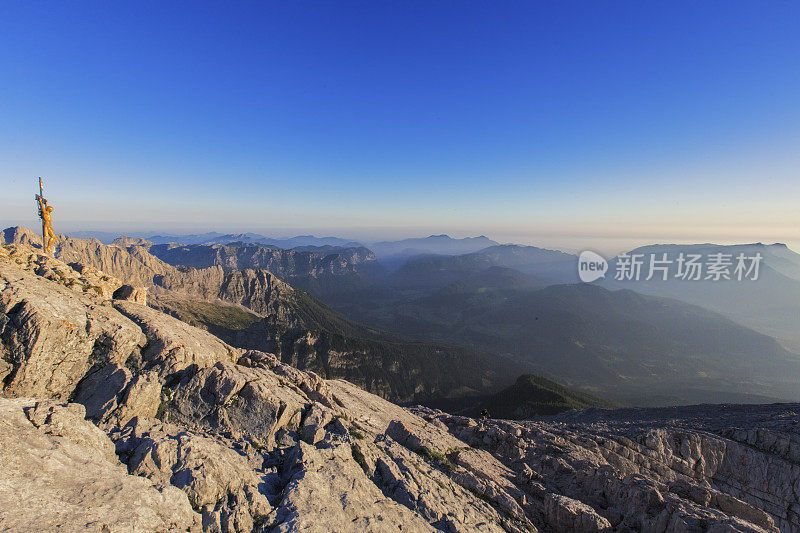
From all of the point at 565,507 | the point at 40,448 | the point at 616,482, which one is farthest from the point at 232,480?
the point at 616,482

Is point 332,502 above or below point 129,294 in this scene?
below

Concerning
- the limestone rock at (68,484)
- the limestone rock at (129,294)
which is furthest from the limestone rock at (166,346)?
the limestone rock at (68,484)

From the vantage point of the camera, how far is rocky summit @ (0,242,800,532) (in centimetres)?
1633

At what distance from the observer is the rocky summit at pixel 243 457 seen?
16.3 metres

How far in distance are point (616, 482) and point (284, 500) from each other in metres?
34.1

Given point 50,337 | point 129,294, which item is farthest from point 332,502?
point 129,294

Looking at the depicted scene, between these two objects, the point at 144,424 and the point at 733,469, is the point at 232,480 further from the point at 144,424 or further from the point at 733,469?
the point at 733,469

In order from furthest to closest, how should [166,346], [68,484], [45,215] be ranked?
[45,215], [166,346], [68,484]

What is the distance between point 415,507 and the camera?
79.4ft

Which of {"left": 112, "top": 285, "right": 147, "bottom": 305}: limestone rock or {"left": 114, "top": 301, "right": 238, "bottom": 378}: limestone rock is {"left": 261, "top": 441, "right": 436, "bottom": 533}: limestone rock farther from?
{"left": 112, "top": 285, "right": 147, "bottom": 305}: limestone rock

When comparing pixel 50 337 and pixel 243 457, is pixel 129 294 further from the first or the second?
pixel 243 457

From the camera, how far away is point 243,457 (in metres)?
23.3

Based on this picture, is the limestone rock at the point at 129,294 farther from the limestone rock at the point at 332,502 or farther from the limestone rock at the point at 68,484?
the limestone rock at the point at 332,502

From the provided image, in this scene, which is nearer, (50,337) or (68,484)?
(68,484)
